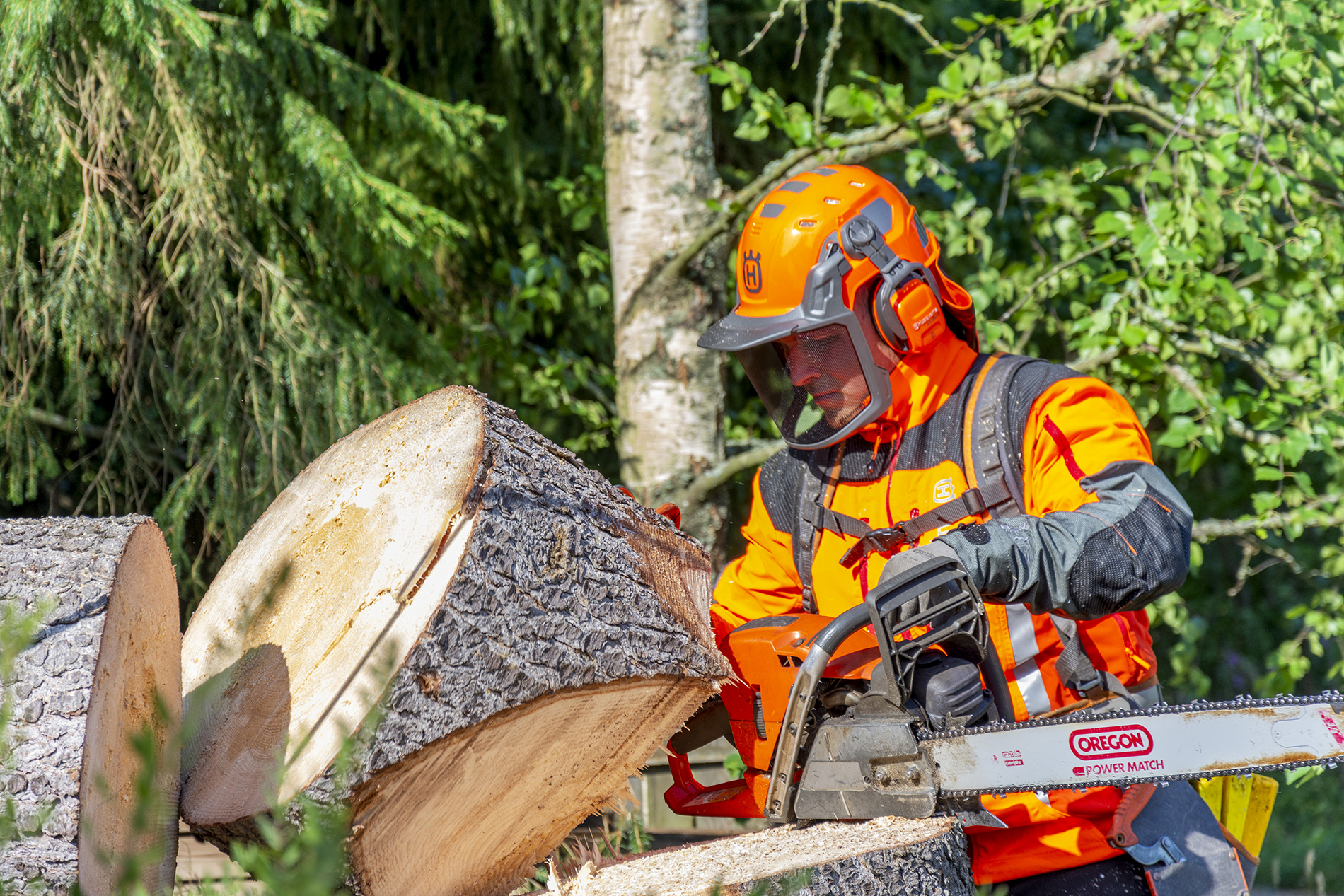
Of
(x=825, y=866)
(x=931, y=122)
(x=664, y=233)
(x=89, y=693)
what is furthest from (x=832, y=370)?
(x=89, y=693)

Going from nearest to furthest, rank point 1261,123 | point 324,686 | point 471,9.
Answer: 1. point 324,686
2. point 1261,123
3. point 471,9

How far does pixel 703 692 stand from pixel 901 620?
465 mm

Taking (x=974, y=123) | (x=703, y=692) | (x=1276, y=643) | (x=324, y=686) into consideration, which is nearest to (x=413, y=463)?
(x=324, y=686)

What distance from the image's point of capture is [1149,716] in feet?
5.70

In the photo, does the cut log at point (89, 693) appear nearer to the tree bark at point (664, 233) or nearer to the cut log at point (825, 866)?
the cut log at point (825, 866)

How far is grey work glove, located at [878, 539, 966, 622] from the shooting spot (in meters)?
1.74

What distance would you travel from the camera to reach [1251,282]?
3.50 meters

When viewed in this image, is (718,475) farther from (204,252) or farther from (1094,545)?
(204,252)

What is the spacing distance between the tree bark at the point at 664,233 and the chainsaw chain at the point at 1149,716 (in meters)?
1.72

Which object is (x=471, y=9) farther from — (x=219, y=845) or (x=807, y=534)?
(x=219, y=845)

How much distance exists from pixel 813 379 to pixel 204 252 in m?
2.15

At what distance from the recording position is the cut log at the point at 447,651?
5.55ft

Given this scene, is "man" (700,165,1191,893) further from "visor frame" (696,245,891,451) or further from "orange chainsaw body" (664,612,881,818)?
"orange chainsaw body" (664,612,881,818)

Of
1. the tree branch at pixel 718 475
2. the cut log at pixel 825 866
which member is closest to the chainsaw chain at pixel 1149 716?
the cut log at pixel 825 866
